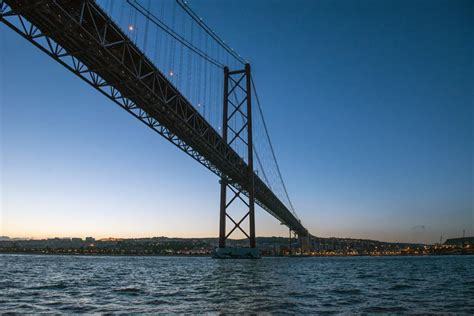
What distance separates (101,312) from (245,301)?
3.58 meters

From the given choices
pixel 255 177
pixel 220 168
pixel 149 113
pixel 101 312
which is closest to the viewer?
pixel 101 312

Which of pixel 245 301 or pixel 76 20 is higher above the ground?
pixel 76 20

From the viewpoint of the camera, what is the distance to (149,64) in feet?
75.3

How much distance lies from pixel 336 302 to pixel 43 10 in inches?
605

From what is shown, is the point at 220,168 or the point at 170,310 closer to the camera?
the point at 170,310

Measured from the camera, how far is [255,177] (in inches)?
1865

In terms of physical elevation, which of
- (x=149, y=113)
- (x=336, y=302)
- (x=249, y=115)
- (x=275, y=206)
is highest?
(x=249, y=115)

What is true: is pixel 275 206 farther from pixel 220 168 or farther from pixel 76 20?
pixel 76 20

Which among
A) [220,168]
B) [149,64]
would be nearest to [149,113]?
[149,64]

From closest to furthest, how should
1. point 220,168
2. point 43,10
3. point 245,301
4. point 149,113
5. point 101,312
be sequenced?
point 101,312
point 245,301
point 43,10
point 149,113
point 220,168

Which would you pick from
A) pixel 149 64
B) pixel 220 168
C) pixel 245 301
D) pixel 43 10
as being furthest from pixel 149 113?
pixel 245 301

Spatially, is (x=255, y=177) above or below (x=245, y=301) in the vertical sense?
above

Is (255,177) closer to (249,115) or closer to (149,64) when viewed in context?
(249,115)

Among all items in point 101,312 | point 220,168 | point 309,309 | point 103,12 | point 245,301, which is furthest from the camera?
point 220,168
